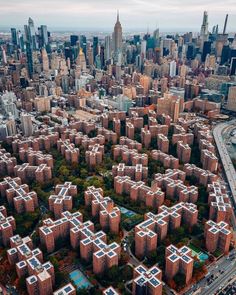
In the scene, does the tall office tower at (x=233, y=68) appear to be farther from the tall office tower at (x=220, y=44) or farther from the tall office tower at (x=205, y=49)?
the tall office tower at (x=220, y=44)

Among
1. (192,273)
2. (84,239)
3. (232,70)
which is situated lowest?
(192,273)

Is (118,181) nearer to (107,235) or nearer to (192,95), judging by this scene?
(107,235)

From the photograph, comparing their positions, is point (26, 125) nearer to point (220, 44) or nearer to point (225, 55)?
point (225, 55)

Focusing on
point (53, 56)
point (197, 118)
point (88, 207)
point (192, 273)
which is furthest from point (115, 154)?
point (53, 56)

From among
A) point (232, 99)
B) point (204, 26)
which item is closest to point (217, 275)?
point (232, 99)

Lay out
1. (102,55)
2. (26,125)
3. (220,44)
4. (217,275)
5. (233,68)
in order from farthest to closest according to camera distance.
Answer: (220,44), (102,55), (233,68), (26,125), (217,275)

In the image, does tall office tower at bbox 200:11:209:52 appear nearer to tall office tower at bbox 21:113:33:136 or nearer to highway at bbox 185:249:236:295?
tall office tower at bbox 21:113:33:136

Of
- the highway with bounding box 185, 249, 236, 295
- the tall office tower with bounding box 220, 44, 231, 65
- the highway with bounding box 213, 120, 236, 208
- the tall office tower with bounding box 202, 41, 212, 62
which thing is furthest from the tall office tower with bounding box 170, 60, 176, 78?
the highway with bounding box 185, 249, 236, 295
